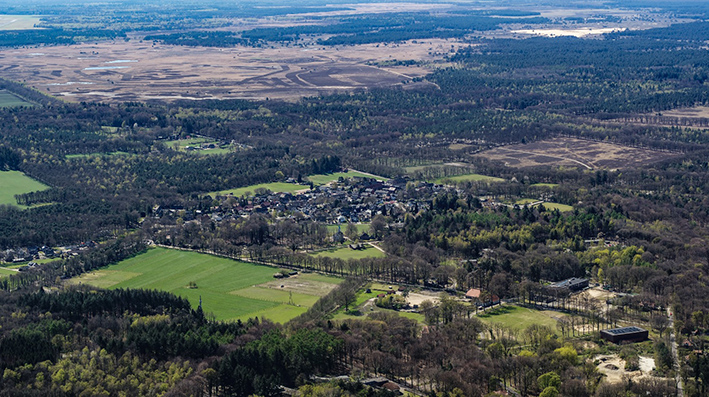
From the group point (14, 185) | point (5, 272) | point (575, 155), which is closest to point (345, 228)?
point (5, 272)

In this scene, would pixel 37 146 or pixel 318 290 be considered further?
pixel 37 146

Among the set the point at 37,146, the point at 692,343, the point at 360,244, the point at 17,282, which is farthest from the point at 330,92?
the point at 692,343

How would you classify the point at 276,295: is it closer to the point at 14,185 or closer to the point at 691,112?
the point at 14,185

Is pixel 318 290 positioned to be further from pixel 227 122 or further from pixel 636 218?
pixel 227 122

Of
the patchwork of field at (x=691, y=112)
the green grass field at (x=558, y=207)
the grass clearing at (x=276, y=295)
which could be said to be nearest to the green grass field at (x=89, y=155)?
the grass clearing at (x=276, y=295)

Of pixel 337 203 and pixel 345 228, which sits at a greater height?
pixel 337 203

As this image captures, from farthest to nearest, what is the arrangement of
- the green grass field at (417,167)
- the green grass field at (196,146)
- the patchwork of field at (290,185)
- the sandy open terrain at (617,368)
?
the green grass field at (196,146) → the green grass field at (417,167) → the patchwork of field at (290,185) → the sandy open terrain at (617,368)

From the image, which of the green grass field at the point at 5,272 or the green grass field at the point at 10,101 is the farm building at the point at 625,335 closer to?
the green grass field at the point at 5,272
